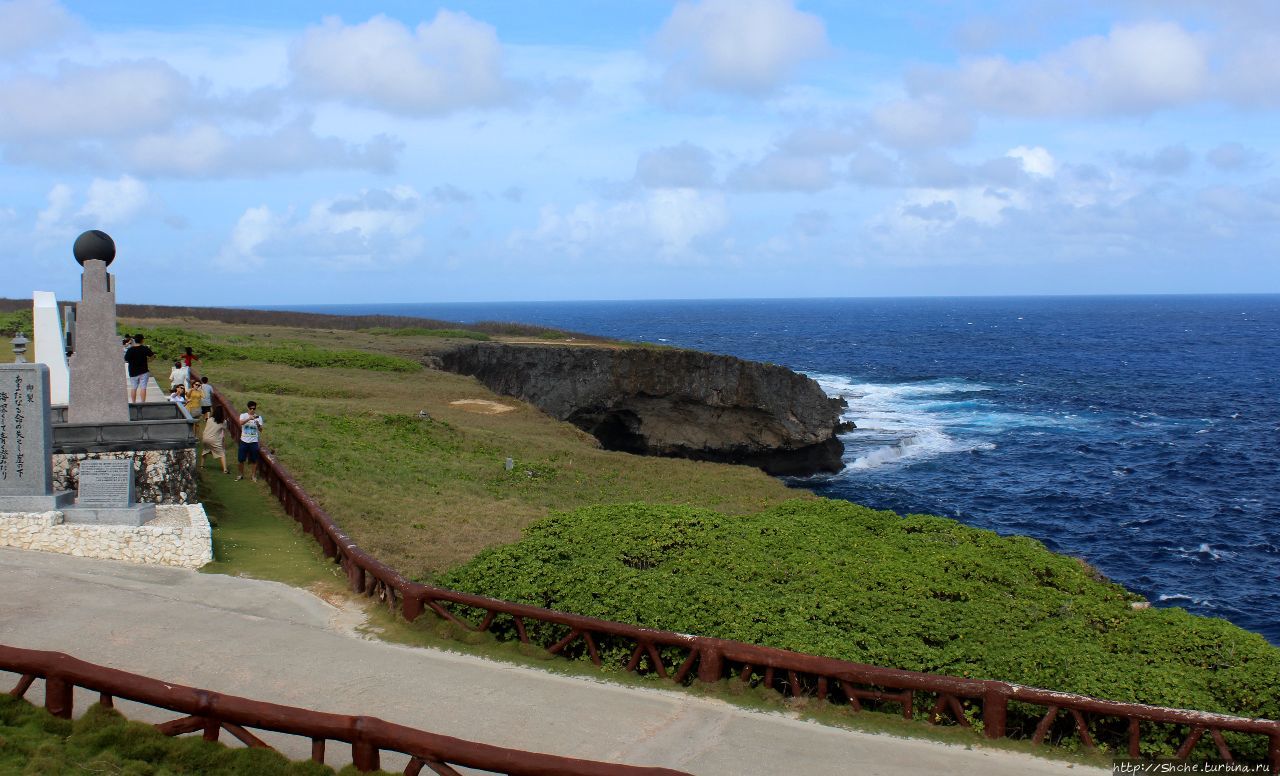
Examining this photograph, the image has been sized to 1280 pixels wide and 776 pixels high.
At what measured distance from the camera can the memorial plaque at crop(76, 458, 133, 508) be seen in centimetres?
1659

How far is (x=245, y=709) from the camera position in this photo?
873 cm

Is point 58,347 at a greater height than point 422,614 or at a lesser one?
greater

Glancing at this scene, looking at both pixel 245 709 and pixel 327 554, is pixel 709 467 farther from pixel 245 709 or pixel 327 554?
pixel 245 709

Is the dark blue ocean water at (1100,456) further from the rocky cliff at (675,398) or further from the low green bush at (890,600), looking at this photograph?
the low green bush at (890,600)

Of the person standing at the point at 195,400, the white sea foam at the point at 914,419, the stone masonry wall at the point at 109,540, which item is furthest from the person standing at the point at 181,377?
the white sea foam at the point at 914,419

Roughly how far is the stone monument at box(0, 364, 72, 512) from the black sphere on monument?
2.78 m

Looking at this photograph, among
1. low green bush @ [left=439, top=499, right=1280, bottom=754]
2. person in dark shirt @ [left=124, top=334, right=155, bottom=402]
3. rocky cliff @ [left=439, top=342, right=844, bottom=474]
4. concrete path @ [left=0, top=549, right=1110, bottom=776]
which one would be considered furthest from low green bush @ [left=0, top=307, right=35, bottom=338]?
low green bush @ [left=439, top=499, right=1280, bottom=754]

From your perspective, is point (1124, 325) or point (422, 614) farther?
point (1124, 325)

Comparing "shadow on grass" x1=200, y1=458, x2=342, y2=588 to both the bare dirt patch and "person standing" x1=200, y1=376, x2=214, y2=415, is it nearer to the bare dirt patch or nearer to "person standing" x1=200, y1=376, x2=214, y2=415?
"person standing" x1=200, y1=376, x2=214, y2=415

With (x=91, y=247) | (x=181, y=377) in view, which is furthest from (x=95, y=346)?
(x=181, y=377)

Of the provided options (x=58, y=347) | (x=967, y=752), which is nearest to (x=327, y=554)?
(x=58, y=347)

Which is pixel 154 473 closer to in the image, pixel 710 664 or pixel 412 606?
pixel 412 606

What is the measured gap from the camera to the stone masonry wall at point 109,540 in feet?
53.2

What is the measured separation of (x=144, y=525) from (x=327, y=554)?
9.88ft
